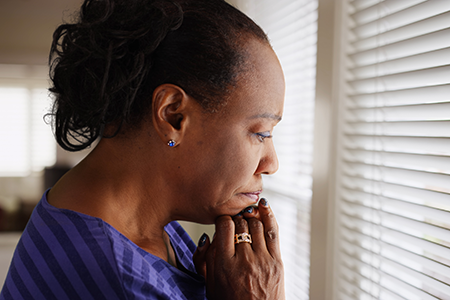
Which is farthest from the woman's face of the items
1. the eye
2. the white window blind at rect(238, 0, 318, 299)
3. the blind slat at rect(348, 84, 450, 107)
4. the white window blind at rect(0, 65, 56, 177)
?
the white window blind at rect(0, 65, 56, 177)

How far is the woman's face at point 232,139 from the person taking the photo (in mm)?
673

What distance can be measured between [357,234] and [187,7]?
763 millimetres

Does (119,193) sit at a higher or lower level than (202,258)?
higher

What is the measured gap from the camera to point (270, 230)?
843mm

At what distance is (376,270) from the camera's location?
0.95 m

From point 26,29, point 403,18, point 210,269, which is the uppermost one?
point 26,29

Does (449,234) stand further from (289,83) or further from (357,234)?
(289,83)

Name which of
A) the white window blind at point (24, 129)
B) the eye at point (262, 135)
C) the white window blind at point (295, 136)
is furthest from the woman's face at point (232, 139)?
the white window blind at point (24, 129)

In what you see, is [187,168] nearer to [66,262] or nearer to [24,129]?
[66,262]

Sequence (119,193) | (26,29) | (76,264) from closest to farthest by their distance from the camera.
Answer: (76,264) → (119,193) → (26,29)

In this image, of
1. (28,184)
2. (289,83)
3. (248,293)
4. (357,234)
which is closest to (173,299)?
(248,293)

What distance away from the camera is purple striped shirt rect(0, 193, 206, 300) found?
1.75 ft

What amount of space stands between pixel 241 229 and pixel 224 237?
0.05 metres

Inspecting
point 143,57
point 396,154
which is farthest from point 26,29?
point 396,154
